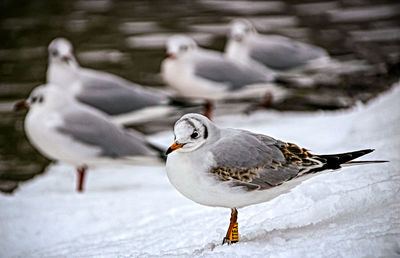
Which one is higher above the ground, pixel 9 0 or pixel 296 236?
pixel 296 236

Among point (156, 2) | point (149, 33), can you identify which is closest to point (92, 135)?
point (149, 33)

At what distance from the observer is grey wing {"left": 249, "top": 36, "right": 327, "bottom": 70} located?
9.39 meters

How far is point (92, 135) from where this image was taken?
6273 mm

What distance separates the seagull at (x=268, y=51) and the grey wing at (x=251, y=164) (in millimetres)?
5958

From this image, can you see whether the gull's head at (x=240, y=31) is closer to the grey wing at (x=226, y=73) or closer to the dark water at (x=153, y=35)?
the grey wing at (x=226, y=73)

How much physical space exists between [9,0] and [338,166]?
41.3ft

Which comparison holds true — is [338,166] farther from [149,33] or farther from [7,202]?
[149,33]

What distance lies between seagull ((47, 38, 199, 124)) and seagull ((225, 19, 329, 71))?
1931mm

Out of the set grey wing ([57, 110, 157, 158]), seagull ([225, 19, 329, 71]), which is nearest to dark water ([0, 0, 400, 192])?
seagull ([225, 19, 329, 71])

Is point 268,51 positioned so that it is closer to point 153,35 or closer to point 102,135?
point 153,35

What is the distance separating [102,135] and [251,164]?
3.26 metres

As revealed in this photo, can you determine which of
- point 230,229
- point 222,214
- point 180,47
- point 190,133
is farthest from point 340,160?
point 180,47

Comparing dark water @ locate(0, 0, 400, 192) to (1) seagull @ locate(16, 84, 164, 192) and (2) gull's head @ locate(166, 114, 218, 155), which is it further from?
(2) gull's head @ locate(166, 114, 218, 155)

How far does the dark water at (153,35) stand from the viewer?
8.85 meters
